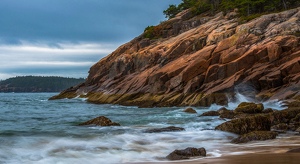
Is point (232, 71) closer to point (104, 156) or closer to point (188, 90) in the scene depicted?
point (188, 90)

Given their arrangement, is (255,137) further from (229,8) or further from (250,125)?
(229,8)

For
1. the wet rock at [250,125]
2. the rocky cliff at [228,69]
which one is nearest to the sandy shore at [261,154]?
the wet rock at [250,125]

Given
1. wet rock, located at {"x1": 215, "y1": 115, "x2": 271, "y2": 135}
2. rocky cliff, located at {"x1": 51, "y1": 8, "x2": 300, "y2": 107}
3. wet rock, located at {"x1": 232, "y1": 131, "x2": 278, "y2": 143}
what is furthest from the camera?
rocky cliff, located at {"x1": 51, "y1": 8, "x2": 300, "y2": 107}

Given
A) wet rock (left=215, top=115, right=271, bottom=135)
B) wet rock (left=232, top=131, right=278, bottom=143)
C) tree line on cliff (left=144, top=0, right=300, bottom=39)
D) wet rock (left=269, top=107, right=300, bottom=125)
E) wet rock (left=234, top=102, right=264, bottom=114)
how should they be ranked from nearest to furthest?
wet rock (left=232, top=131, right=278, bottom=143), wet rock (left=215, top=115, right=271, bottom=135), wet rock (left=269, top=107, right=300, bottom=125), wet rock (left=234, top=102, right=264, bottom=114), tree line on cliff (left=144, top=0, right=300, bottom=39)

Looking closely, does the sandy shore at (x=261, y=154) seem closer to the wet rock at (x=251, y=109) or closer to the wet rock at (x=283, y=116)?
the wet rock at (x=283, y=116)

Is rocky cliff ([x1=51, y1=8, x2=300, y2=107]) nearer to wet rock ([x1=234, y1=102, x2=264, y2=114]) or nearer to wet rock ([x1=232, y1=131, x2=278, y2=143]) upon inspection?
wet rock ([x1=234, y1=102, x2=264, y2=114])

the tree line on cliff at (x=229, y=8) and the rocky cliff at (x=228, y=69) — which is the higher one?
the tree line on cliff at (x=229, y=8)

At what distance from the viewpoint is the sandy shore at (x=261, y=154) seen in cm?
552

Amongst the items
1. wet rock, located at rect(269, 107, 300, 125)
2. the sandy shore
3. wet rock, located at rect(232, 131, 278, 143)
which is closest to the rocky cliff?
wet rock, located at rect(269, 107, 300, 125)

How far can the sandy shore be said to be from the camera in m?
5.52

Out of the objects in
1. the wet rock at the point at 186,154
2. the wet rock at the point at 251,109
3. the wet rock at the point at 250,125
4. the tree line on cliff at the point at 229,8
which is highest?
the tree line on cliff at the point at 229,8

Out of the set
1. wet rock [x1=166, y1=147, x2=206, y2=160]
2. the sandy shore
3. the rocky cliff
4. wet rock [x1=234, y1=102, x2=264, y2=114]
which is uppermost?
the rocky cliff

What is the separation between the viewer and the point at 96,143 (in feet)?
31.8

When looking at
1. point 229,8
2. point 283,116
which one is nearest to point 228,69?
point 283,116
